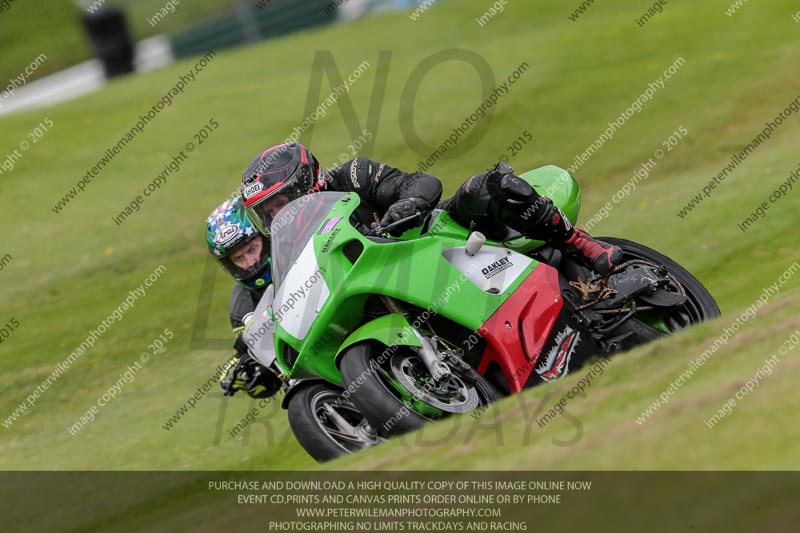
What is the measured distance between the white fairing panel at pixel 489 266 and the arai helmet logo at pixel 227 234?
1.97 m

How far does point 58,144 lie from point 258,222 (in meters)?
15.9

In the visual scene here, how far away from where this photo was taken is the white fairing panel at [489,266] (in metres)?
6.10

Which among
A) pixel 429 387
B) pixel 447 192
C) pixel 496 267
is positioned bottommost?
pixel 447 192

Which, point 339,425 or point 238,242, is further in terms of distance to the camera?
point 238,242

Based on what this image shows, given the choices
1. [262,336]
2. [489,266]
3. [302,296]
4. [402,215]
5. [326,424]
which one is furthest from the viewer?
[262,336]

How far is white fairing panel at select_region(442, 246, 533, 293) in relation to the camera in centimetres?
610

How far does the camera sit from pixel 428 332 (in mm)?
5883

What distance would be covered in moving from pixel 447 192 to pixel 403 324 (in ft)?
32.3

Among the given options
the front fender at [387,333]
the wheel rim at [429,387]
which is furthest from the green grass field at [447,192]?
the front fender at [387,333]

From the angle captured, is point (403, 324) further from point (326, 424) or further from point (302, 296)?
point (326, 424)

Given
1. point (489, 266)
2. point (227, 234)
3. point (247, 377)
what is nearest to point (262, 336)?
point (247, 377)

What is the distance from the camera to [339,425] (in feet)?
19.6
